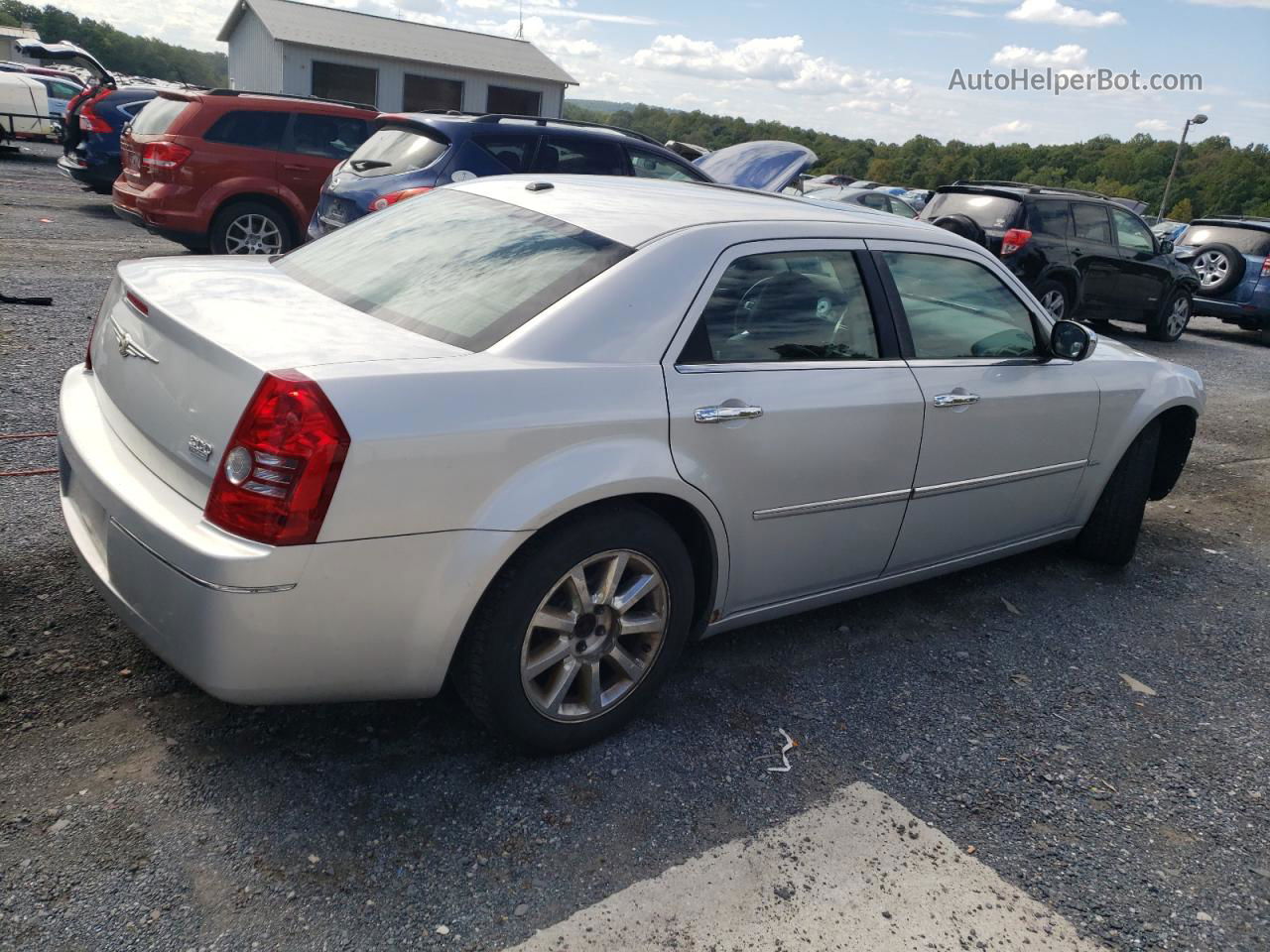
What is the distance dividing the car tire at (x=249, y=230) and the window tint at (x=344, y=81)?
71.7 ft

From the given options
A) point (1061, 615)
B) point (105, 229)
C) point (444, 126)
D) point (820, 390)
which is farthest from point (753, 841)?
point (105, 229)

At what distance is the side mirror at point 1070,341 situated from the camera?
13.9ft

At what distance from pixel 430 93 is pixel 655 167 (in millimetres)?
24788

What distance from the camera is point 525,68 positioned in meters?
32.5

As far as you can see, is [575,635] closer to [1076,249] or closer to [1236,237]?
[1076,249]

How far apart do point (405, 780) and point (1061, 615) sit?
2.99 m

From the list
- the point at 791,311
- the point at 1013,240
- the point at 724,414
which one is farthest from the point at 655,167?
the point at 724,414

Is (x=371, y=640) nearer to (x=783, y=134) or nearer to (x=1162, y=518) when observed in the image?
(x=1162, y=518)

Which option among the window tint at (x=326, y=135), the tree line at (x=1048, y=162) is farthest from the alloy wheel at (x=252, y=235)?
the tree line at (x=1048, y=162)

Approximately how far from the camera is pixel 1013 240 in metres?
11.7

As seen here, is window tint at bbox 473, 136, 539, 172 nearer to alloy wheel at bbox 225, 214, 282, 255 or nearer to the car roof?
alloy wheel at bbox 225, 214, 282, 255

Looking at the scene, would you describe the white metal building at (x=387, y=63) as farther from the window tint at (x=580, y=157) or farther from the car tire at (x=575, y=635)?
the car tire at (x=575, y=635)

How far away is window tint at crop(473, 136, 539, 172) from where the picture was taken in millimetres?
8571

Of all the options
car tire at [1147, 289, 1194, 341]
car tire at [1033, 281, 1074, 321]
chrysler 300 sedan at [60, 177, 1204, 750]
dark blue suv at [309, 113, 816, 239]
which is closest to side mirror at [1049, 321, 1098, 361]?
chrysler 300 sedan at [60, 177, 1204, 750]
